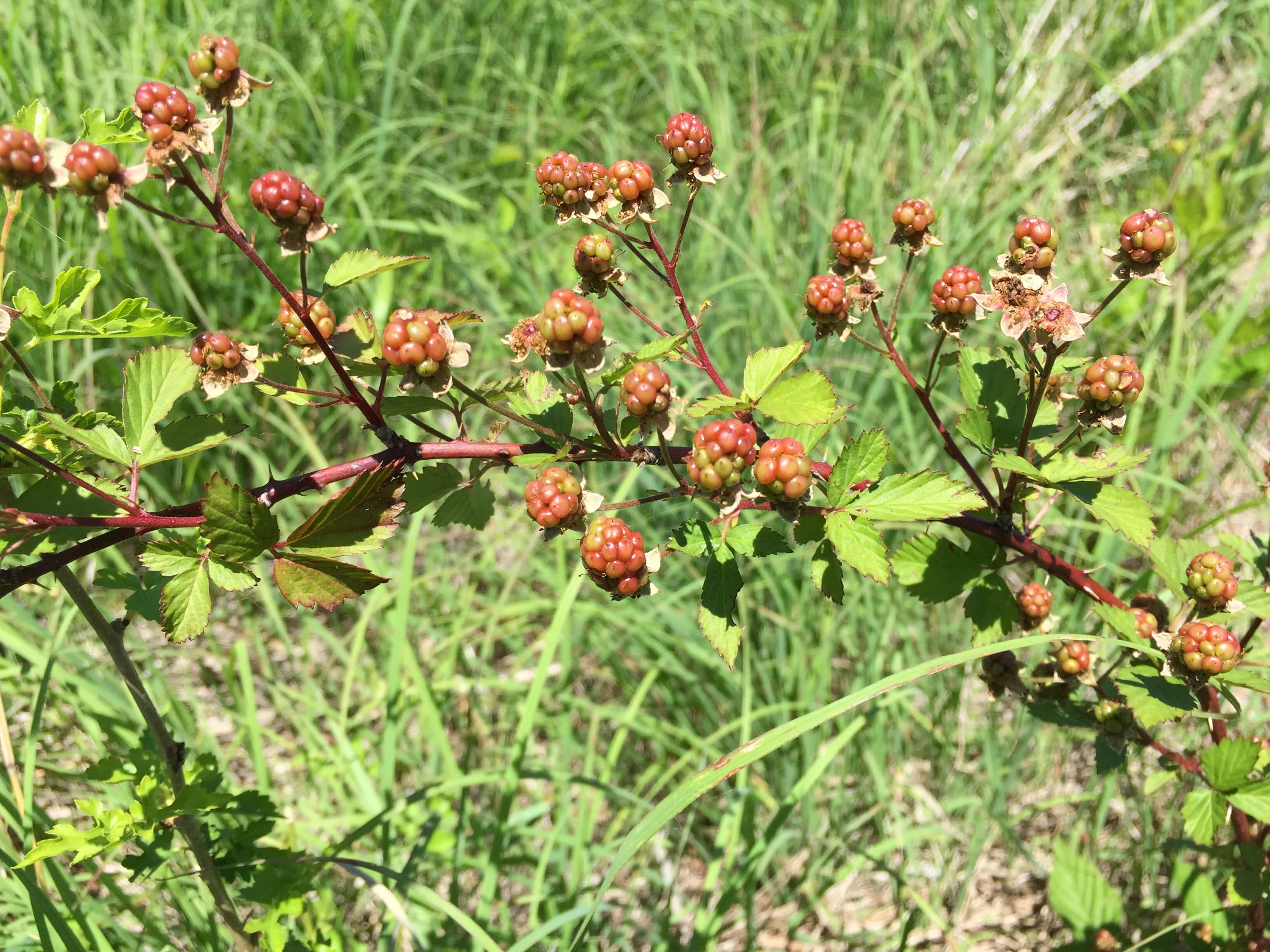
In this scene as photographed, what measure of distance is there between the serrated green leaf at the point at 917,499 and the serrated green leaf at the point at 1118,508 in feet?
0.49

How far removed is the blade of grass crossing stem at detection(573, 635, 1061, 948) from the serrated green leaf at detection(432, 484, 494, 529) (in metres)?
0.41

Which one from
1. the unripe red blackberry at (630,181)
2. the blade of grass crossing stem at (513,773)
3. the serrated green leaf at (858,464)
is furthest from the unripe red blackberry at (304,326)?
the blade of grass crossing stem at (513,773)

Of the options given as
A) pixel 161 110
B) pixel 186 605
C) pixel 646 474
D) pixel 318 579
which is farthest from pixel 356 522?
pixel 646 474

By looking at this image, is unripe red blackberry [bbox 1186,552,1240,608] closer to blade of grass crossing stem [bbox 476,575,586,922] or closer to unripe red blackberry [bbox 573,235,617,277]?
unripe red blackberry [bbox 573,235,617,277]

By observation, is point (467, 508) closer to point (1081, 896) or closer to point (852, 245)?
point (852, 245)

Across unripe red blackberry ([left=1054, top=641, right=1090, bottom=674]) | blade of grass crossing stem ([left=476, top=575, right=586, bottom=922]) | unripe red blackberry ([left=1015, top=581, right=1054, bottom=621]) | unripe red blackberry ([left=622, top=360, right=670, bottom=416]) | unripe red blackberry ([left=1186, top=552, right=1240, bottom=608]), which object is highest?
unripe red blackberry ([left=622, top=360, right=670, bottom=416])

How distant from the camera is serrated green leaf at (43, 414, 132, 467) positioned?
1.01 metres

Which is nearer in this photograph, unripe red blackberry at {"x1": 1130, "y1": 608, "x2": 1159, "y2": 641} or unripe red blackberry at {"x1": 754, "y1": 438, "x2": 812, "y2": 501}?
unripe red blackberry at {"x1": 754, "y1": 438, "x2": 812, "y2": 501}

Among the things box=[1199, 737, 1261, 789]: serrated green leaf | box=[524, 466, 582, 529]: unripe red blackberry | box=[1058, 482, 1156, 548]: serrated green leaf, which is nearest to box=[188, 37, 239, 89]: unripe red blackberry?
box=[524, 466, 582, 529]: unripe red blackberry

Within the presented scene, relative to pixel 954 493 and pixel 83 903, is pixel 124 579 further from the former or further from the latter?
pixel 954 493

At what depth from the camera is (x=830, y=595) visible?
3.30ft

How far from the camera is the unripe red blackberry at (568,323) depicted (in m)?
0.86

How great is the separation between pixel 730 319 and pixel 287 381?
2051mm

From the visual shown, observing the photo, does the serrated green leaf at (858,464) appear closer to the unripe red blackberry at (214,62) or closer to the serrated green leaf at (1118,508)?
the serrated green leaf at (1118,508)
